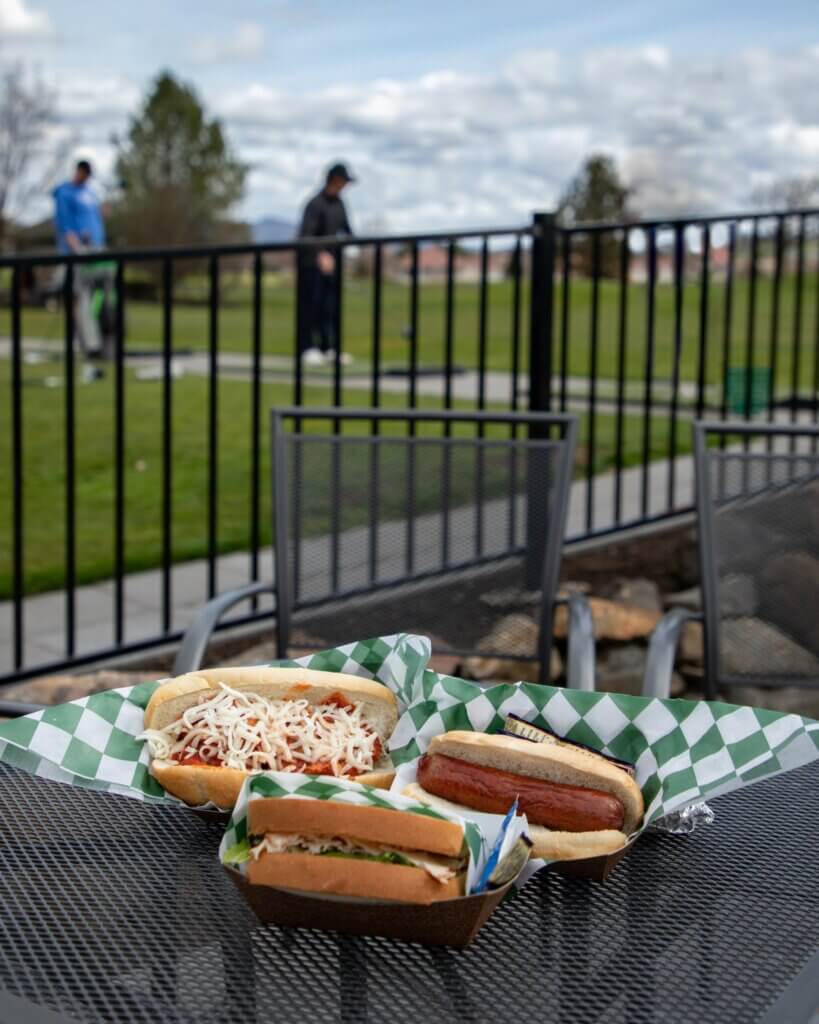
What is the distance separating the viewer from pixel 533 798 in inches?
48.9

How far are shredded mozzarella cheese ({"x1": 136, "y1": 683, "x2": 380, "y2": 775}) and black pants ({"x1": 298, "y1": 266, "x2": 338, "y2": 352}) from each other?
293 centimetres

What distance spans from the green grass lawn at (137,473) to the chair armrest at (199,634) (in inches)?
124

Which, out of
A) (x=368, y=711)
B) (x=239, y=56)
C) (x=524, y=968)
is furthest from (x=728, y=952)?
(x=239, y=56)

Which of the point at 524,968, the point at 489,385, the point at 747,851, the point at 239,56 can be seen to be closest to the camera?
the point at 524,968

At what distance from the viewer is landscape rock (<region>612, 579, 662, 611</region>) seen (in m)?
4.64

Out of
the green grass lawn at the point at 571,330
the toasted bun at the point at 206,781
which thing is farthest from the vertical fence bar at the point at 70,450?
the green grass lawn at the point at 571,330

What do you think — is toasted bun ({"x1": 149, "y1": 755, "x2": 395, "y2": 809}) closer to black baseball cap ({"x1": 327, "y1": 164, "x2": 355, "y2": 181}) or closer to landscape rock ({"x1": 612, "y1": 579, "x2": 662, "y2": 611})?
landscape rock ({"x1": 612, "y1": 579, "x2": 662, "y2": 611})

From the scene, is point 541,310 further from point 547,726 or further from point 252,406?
point 547,726

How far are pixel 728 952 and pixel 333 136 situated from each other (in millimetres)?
82204

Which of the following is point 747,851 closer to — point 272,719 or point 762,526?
point 272,719

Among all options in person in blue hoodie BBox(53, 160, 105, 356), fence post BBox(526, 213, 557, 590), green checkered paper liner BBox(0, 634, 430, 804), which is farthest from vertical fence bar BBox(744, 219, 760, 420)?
person in blue hoodie BBox(53, 160, 105, 356)

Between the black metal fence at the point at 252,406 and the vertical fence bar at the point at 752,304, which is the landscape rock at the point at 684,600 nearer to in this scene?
the black metal fence at the point at 252,406

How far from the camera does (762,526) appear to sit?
9.54 feet

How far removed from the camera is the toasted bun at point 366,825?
106 cm
